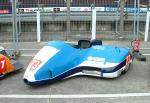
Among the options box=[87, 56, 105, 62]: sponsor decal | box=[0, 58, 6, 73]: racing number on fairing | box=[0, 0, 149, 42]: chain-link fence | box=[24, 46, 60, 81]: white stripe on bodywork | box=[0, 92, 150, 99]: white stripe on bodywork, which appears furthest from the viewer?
box=[0, 0, 149, 42]: chain-link fence

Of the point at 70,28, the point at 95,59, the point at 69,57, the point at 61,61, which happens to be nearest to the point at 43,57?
the point at 61,61

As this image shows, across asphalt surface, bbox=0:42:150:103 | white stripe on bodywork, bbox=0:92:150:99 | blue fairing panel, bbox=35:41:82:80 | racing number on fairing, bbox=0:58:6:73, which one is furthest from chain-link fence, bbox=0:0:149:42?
white stripe on bodywork, bbox=0:92:150:99

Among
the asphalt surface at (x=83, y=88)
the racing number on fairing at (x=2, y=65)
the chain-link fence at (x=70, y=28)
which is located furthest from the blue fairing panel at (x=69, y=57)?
the chain-link fence at (x=70, y=28)

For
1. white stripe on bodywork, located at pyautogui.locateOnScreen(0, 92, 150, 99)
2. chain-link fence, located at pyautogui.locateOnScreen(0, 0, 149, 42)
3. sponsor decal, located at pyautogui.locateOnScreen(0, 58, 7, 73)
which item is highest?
chain-link fence, located at pyautogui.locateOnScreen(0, 0, 149, 42)

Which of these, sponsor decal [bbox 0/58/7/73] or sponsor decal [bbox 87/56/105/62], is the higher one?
sponsor decal [bbox 87/56/105/62]

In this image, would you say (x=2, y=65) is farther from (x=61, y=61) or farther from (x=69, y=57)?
(x=69, y=57)

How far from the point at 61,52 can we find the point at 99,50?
90 cm

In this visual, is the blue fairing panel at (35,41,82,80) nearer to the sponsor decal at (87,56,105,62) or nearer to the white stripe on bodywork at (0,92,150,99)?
the sponsor decal at (87,56,105,62)

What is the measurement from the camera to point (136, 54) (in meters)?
9.72

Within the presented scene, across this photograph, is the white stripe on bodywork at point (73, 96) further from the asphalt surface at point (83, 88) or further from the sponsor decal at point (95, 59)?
the sponsor decal at point (95, 59)

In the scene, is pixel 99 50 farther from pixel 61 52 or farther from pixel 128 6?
pixel 128 6

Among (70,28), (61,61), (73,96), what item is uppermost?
(70,28)

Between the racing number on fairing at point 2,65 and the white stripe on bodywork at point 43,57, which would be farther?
the racing number on fairing at point 2,65

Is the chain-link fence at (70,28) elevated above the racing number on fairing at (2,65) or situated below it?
above
